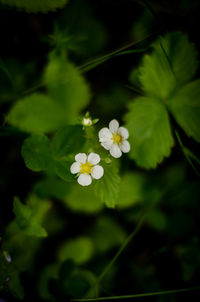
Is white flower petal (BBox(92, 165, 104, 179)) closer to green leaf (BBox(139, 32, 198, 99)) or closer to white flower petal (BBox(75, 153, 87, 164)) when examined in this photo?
white flower petal (BBox(75, 153, 87, 164))

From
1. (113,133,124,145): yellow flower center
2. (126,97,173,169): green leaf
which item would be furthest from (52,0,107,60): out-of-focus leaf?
(113,133,124,145): yellow flower center

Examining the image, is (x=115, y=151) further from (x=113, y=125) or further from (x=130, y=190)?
(x=130, y=190)

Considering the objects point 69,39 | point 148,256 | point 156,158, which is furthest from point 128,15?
point 148,256

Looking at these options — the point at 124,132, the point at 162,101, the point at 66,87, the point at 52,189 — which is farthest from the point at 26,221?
the point at 162,101

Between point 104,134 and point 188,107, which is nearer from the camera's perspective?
point 104,134

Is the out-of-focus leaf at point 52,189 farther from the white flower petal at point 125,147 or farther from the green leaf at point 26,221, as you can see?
the white flower petal at point 125,147

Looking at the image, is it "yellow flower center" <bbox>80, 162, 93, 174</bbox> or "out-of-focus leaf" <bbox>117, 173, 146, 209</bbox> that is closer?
"yellow flower center" <bbox>80, 162, 93, 174</bbox>
